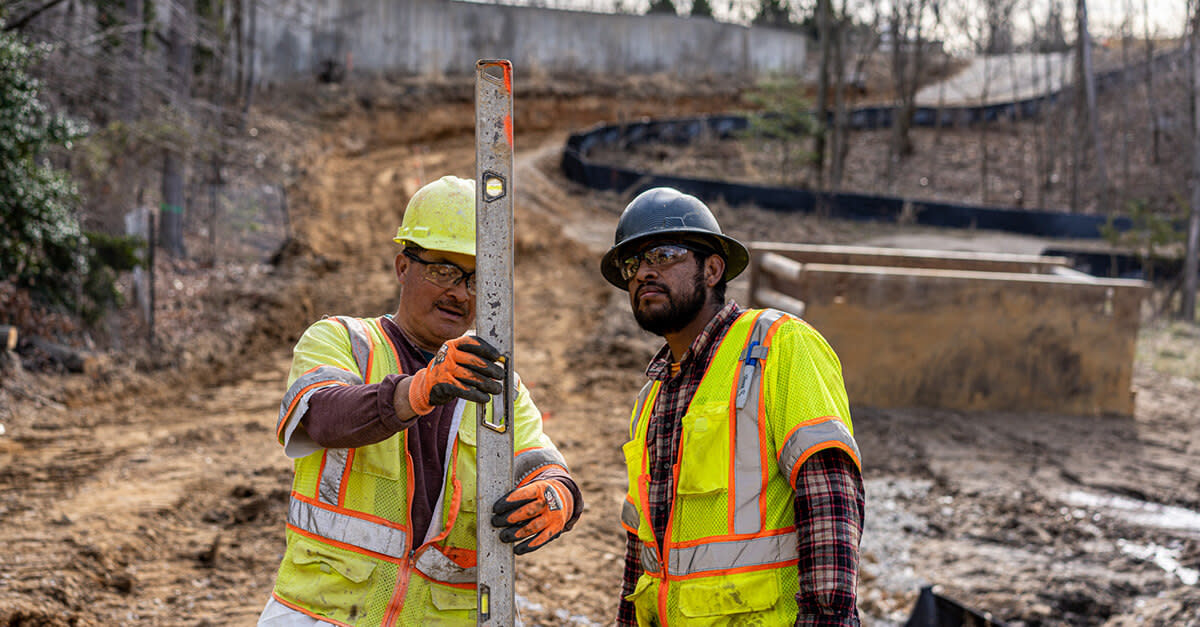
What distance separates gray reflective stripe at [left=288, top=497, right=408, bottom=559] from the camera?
2494 millimetres

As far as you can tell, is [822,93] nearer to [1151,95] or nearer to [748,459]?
[1151,95]

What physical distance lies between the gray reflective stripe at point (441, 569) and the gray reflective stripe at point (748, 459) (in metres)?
0.77

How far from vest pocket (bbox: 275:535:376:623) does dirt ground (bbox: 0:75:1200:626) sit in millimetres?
2904

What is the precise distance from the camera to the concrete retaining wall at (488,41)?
28844 millimetres

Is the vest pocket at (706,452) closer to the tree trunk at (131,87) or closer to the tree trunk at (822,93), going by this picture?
the tree trunk at (131,87)

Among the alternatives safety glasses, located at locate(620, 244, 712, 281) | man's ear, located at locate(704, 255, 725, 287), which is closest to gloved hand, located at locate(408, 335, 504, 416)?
safety glasses, located at locate(620, 244, 712, 281)

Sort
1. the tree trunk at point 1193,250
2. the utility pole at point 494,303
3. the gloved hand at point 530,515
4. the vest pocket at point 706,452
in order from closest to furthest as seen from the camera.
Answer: the utility pole at point 494,303 < the gloved hand at point 530,515 < the vest pocket at point 706,452 < the tree trunk at point 1193,250

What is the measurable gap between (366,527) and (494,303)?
2.65 ft

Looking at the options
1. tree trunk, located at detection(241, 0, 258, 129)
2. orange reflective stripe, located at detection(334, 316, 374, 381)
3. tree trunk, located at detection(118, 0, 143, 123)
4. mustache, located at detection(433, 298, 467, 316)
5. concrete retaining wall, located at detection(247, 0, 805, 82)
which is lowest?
orange reflective stripe, located at detection(334, 316, 374, 381)

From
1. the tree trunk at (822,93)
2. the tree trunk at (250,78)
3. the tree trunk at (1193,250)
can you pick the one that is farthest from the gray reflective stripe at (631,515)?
the tree trunk at (822,93)

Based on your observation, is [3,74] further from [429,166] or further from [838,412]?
[429,166]

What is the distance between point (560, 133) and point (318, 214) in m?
12.4

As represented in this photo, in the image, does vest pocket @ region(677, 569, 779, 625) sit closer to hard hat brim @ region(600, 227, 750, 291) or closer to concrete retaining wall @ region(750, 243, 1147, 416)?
hard hat brim @ region(600, 227, 750, 291)

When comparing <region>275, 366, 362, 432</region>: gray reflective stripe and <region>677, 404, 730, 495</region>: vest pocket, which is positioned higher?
<region>275, 366, 362, 432</region>: gray reflective stripe
